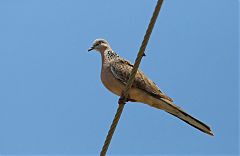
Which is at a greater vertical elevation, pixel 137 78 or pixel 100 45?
pixel 100 45

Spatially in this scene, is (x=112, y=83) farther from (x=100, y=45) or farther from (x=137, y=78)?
(x=100, y=45)

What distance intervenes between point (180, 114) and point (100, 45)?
191 centimetres

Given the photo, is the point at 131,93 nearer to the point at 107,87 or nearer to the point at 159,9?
the point at 107,87

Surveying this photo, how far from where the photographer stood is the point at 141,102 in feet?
22.3

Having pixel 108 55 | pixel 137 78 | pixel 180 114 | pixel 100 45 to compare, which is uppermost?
pixel 100 45

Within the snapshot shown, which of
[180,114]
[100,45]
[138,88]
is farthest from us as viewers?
[100,45]

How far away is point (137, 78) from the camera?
690 centimetres

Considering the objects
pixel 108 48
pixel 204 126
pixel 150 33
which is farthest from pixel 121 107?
pixel 108 48

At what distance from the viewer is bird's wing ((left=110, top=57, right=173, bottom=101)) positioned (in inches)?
268

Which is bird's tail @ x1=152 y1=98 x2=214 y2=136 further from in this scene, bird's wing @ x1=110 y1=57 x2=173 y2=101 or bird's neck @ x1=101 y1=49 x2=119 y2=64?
bird's neck @ x1=101 y1=49 x2=119 y2=64

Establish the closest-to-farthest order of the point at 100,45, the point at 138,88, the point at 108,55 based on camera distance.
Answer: the point at 138,88
the point at 108,55
the point at 100,45

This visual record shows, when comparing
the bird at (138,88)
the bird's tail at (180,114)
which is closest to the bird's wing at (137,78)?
the bird at (138,88)

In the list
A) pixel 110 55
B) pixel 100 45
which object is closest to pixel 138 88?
pixel 110 55

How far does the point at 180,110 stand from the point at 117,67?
1.11 meters
